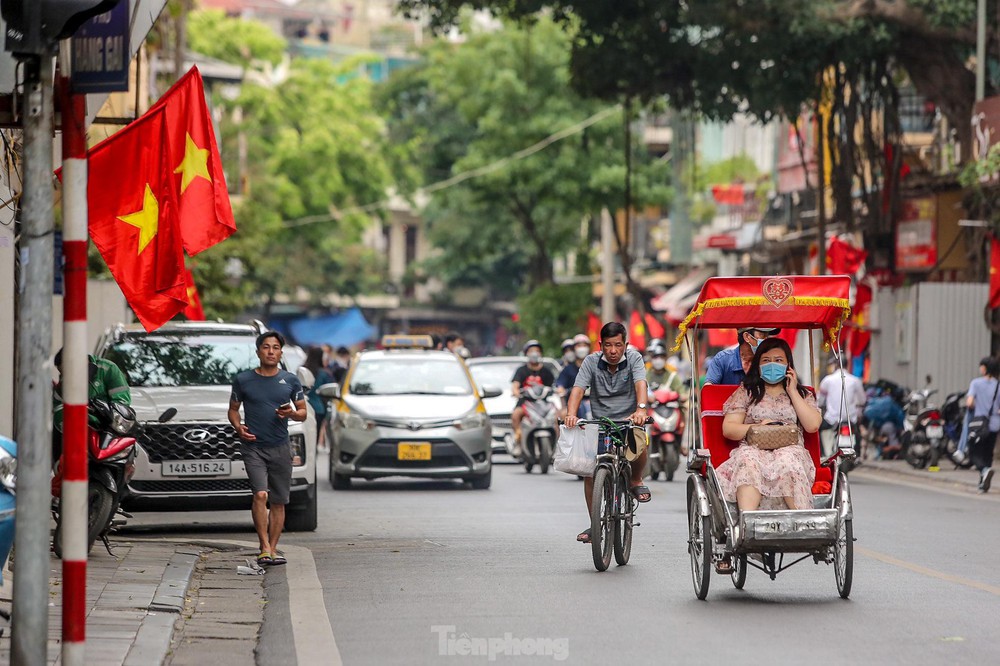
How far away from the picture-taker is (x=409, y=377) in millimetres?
22016

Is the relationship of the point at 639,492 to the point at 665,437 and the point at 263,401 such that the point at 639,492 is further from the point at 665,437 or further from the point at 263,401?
the point at 665,437

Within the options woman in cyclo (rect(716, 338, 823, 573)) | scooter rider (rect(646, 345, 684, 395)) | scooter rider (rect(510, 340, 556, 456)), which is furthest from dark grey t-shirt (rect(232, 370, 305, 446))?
scooter rider (rect(510, 340, 556, 456))

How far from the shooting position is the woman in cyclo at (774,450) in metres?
10.5

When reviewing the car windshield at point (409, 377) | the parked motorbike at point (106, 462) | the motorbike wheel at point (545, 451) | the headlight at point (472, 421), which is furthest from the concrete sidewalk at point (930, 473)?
the parked motorbike at point (106, 462)

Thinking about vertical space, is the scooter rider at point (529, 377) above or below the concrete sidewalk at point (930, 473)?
above

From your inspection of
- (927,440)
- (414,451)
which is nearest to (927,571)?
(414,451)

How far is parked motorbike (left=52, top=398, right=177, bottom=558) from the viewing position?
1229cm

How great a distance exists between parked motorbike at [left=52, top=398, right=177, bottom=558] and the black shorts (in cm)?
82

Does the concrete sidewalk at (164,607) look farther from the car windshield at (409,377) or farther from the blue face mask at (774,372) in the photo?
the car windshield at (409,377)

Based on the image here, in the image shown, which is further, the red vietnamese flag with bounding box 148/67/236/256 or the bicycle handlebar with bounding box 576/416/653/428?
the bicycle handlebar with bounding box 576/416/653/428

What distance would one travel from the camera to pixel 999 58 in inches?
1034

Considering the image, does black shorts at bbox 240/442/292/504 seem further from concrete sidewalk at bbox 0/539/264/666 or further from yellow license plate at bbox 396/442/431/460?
yellow license plate at bbox 396/442/431/460

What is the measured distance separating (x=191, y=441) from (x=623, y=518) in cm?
417

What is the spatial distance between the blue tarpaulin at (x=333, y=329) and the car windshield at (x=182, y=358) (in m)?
53.5
